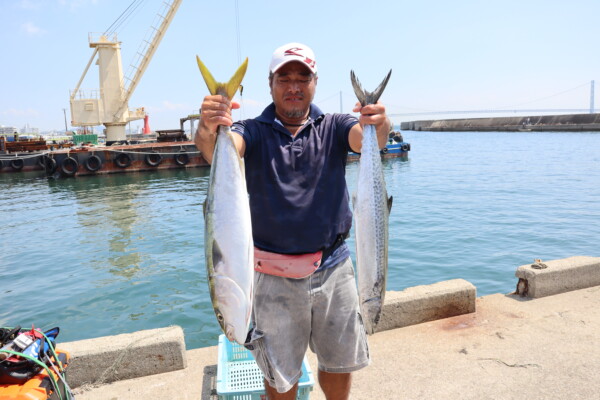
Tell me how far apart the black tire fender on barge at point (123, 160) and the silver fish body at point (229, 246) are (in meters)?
27.4

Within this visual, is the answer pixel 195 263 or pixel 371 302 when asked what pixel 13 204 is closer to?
pixel 195 263

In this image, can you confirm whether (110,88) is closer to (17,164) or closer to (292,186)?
(17,164)

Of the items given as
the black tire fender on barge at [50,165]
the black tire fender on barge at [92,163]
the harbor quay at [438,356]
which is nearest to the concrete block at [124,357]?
the harbor quay at [438,356]

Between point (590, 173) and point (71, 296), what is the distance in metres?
24.6

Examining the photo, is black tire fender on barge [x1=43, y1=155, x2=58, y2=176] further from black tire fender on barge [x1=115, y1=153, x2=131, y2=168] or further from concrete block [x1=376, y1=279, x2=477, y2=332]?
concrete block [x1=376, y1=279, x2=477, y2=332]

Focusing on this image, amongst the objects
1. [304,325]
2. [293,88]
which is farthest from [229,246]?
[293,88]

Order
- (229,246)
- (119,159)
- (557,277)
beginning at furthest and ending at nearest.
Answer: (119,159)
(557,277)
(229,246)

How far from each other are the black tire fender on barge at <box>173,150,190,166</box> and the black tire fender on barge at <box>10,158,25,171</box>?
9.97 m

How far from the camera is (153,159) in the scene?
28156mm

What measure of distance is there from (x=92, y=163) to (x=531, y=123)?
7349 centimetres

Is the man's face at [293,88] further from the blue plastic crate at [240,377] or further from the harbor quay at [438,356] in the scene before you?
the harbor quay at [438,356]

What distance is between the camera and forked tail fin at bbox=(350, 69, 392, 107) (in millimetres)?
2352

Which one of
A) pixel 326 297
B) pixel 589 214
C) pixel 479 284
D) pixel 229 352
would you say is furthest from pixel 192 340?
pixel 589 214

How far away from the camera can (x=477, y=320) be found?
4379 millimetres
